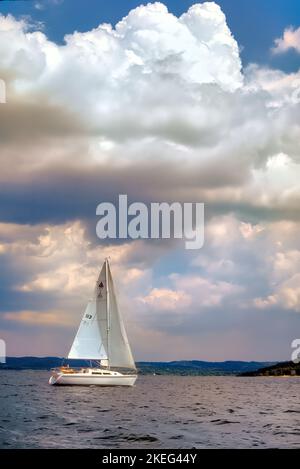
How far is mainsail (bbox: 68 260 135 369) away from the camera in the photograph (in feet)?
374

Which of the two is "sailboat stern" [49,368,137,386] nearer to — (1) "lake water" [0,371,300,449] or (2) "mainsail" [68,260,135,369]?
(2) "mainsail" [68,260,135,369]

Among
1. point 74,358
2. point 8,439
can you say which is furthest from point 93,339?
point 8,439

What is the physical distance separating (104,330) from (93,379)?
10.00 m

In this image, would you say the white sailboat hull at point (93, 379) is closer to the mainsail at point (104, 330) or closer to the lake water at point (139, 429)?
the mainsail at point (104, 330)

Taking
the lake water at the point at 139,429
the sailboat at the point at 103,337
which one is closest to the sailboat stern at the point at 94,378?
the sailboat at the point at 103,337

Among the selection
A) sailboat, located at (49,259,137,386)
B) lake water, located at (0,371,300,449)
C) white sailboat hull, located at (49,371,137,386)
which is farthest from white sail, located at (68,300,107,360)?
lake water, located at (0,371,300,449)

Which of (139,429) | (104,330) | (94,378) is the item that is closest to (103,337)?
(104,330)

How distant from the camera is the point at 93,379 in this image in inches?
4318

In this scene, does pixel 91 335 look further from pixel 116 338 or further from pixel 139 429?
pixel 139 429

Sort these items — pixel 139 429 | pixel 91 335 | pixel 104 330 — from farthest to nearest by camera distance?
pixel 91 335, pixel 104 330, pixel 139 429

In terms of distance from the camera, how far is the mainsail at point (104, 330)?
114 meters
